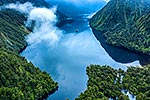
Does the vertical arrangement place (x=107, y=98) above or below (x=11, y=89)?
below

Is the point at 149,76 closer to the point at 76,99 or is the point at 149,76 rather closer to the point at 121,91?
the point at 121,91

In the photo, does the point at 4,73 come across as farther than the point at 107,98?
Yes

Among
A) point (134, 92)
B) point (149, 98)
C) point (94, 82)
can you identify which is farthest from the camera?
point (94, 82)

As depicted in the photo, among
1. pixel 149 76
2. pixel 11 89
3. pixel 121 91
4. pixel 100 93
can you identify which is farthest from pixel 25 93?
pixel 149 76

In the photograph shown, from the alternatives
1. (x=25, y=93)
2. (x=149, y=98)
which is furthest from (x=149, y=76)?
(x=25, y=93)

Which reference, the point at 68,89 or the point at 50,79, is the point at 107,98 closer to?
the point at 68,89

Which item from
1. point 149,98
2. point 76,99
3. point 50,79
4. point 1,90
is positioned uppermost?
point 50,79

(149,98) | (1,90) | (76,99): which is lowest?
(149,98)

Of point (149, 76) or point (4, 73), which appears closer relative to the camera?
point (4, 73)

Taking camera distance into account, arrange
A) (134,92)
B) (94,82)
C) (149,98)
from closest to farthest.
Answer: (149,98) < (134,92) < (94,82)
